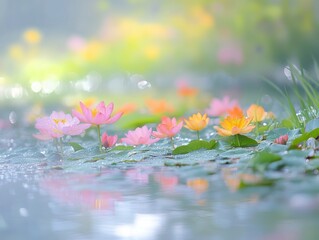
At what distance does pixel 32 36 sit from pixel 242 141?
552 centimetres

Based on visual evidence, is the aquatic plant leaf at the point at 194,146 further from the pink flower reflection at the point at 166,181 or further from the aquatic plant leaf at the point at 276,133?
the pink flower reflection at the point at 166,181

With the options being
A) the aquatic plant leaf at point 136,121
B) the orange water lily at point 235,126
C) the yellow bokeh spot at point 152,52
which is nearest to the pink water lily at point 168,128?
the orange water lily at point 235,126

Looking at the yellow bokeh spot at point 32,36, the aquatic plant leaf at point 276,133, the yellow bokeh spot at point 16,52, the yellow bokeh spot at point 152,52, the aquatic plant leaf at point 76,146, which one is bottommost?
the aquatic plant leaf at point 276,133

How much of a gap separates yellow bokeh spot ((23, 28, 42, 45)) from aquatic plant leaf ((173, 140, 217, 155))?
5433 mm

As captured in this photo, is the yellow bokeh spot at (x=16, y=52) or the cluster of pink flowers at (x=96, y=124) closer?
the cluster of pink flowers at (x=96, y=124)

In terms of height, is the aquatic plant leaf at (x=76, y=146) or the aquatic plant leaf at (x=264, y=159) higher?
the aquatic plant leaf at (x=76, y=146)

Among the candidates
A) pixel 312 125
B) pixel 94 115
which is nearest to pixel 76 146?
pixel 94 115

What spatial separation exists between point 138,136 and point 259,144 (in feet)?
0.89

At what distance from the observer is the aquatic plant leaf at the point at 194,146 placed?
5.43 ft

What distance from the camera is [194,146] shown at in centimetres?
166

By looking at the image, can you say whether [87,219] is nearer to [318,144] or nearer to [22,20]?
[318,144]

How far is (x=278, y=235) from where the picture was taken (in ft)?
2.64

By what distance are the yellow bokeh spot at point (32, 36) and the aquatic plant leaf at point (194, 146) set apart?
5.43 metres

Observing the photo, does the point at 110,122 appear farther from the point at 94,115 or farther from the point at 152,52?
the point at 152,52
